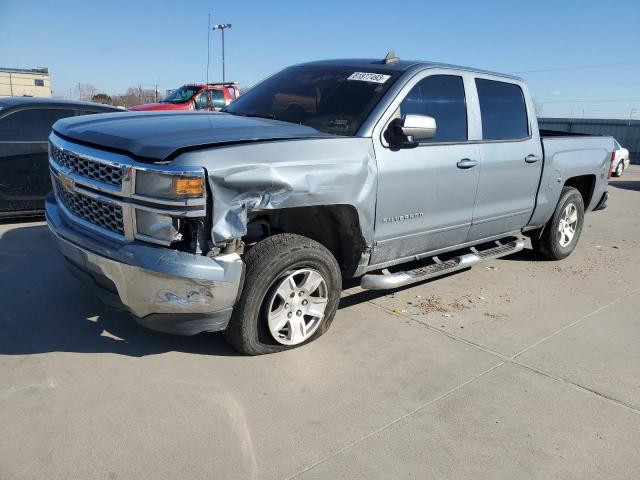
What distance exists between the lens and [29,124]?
6.36 m

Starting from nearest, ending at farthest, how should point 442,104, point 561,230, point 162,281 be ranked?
1. point 162,281
2. point 442,104
3. point 561,230

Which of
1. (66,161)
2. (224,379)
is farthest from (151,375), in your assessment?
(66,161)

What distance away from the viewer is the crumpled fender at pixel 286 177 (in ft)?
9.82

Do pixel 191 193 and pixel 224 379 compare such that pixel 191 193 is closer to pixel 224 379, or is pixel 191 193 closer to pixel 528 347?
pixel 224 379

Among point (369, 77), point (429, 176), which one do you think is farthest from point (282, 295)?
point (369, 77)

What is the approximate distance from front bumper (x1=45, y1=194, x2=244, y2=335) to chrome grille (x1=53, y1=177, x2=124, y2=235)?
0.08 m

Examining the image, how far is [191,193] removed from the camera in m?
2.90

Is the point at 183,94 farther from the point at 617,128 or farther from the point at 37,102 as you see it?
the point at 617,128

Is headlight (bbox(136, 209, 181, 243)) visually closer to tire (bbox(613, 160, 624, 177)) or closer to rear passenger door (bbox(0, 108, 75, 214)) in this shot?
rear passenger door (bbox(0, 108, 75, 214))

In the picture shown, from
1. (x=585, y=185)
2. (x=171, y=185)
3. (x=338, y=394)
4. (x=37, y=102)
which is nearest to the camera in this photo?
(x=171, y=185)

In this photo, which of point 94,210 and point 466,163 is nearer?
point 94,210

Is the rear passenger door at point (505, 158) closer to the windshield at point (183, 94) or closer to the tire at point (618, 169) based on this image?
the windshield at point (183, 94)

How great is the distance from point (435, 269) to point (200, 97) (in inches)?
510

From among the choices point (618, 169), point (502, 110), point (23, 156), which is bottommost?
point (618, 169)
